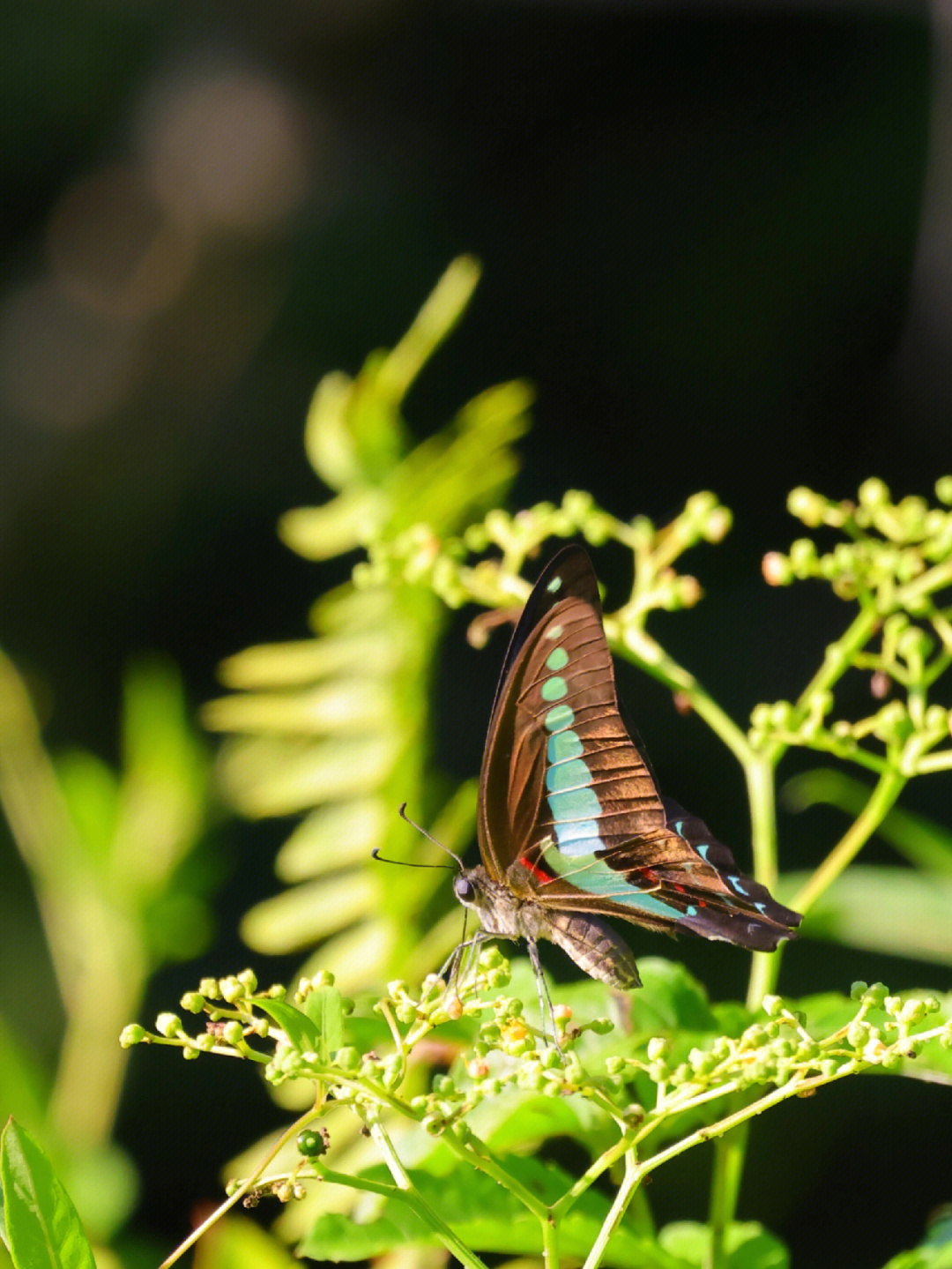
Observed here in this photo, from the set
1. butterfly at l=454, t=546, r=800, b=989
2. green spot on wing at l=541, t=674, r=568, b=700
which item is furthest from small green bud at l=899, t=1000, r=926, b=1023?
green spot on wing at l=541, t=674, r=568, b=700

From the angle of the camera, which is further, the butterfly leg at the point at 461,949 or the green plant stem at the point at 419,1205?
the butterfly leg at the point at 461,949

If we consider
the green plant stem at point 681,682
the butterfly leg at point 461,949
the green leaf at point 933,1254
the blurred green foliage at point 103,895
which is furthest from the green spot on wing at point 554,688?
the blurred green foliage at point 103,895

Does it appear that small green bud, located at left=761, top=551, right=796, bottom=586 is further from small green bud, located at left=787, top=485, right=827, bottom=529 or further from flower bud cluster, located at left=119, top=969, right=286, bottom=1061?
flower bud cluster, located at left=119, top=969, right=286, bottom=1061

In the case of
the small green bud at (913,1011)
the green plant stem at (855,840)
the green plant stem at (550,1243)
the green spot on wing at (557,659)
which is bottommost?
the green plant stem at (550,1243)

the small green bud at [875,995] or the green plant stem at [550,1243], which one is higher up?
the small green bud at [875,995]

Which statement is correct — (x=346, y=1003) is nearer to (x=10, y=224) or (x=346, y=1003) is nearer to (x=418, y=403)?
(x=418, y=403)

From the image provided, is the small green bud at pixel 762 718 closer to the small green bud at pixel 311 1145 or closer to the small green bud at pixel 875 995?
the small green bud at pixel 875 995

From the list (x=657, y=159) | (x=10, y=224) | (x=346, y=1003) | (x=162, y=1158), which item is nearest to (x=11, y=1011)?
(x=162, y=1158)
